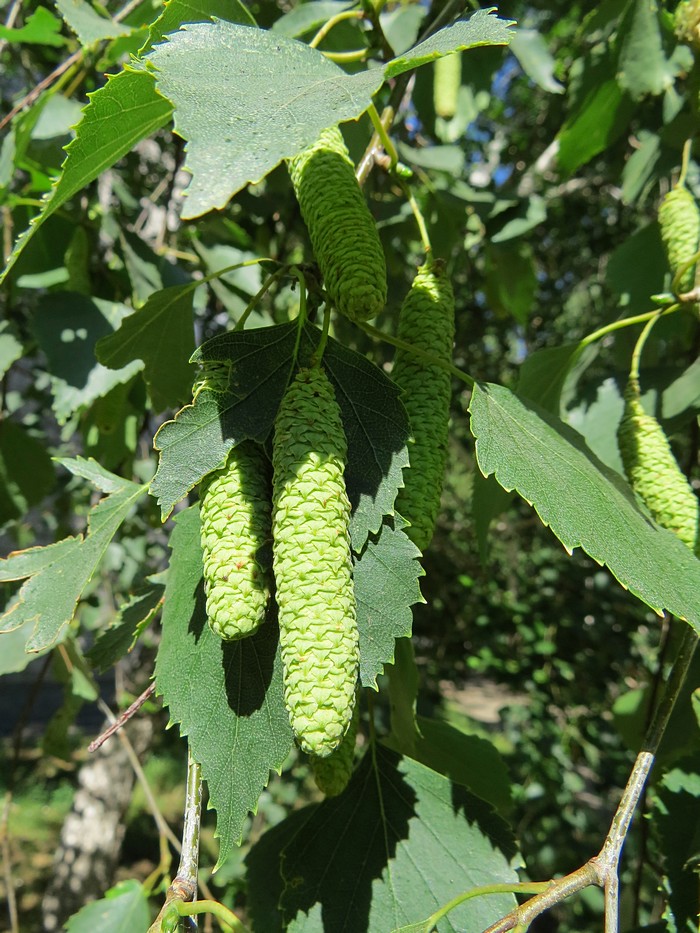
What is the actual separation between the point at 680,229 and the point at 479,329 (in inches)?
87.7

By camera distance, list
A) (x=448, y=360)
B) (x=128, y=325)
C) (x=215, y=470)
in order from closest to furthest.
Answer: (x=215, y=470), (x=448, y=360), (x=128, y=325)

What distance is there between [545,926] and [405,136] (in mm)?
2986

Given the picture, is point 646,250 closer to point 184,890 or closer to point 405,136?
point 405,136

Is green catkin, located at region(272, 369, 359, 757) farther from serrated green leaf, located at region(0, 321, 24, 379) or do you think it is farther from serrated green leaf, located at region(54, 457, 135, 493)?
serrated green leaf, located at region(0, 321, 24, 379)

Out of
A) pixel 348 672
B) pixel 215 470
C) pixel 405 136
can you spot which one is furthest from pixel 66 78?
pixel 348 672

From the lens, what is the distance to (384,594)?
708mm

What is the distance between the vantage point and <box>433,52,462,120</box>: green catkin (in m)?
1.64

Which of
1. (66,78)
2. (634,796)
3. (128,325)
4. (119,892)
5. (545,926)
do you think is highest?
(66,78)

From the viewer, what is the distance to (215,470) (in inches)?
27.6

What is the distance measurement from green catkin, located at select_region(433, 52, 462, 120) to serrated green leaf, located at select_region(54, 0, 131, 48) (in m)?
0.69

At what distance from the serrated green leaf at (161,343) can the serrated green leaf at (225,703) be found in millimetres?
377

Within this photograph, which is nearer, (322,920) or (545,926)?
(322,920)

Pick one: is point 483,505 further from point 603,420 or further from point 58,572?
point 58,572

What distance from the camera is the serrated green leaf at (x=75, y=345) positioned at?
1265 mm
